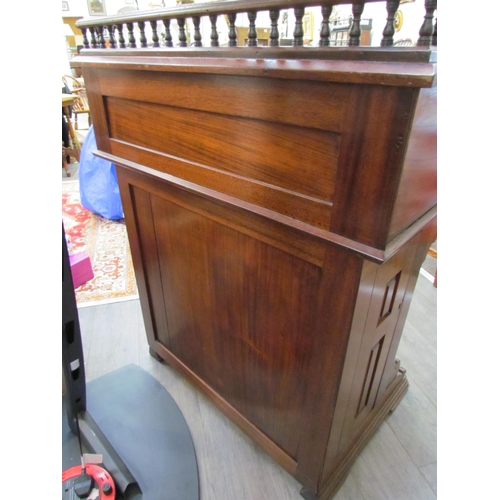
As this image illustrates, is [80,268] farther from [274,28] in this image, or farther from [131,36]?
[274,28]

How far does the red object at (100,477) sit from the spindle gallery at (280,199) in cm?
40

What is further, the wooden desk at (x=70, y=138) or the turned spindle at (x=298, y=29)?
the wooden desk at (x=70, y=138)

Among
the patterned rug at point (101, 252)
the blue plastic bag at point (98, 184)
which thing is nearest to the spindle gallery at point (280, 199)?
the patterned rug at point (101, 252)

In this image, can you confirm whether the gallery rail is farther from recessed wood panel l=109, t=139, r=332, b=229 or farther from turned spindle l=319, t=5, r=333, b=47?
recessed wood panel l=109, t=139, r=332, b=229

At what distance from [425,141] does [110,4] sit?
6782mm

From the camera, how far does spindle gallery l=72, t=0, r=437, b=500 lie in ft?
1.64

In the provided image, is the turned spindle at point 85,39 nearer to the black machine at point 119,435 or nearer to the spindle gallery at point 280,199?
the spindle gallery at point 280,199

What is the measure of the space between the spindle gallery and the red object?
400 mm

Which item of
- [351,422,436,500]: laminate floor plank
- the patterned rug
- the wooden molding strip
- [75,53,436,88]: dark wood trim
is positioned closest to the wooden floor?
[351,422,436,500]: laminate floor plank

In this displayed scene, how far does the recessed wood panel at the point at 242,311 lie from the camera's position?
0.77m

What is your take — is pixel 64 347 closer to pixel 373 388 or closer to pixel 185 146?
pixel 185 146

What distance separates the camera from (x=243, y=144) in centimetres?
66

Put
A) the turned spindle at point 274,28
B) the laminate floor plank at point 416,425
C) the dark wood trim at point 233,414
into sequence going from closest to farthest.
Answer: the turned spindle at point 274,28, the dark wood trim at point 233,414, the laminate floor plank at point 416,425
